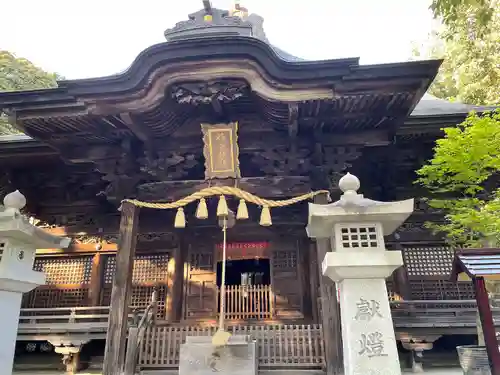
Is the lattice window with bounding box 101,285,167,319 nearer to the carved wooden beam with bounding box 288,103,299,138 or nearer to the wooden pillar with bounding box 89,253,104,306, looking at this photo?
the wooden pillar with bounding box 89,253,104,306

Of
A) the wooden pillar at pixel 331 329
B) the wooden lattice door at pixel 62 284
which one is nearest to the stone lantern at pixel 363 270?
the wooden pillar at pixel 331 329

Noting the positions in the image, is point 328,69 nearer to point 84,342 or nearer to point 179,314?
point 179,314

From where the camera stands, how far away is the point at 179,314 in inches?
362

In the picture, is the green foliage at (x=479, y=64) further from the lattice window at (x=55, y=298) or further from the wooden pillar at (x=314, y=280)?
the lattice window at (x=55, y=298)

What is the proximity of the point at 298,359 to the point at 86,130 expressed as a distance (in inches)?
229

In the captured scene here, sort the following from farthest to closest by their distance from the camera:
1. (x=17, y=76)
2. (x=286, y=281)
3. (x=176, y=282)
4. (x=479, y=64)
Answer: (x=17, y=76) < (x=479, y=64) < (x=176, y=282) < (x=286, y=281)

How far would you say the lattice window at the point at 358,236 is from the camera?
4.95m

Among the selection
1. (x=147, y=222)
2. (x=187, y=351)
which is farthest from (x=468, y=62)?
(x=187, y=351)

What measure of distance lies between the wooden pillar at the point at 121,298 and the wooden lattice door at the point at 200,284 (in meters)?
2.42

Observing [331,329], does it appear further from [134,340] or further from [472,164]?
[472,164]

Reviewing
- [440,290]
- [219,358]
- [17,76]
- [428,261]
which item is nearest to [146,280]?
[219,358]

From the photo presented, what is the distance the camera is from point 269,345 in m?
6.77

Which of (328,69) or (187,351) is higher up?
(328,69)

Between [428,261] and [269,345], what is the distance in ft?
15.5
